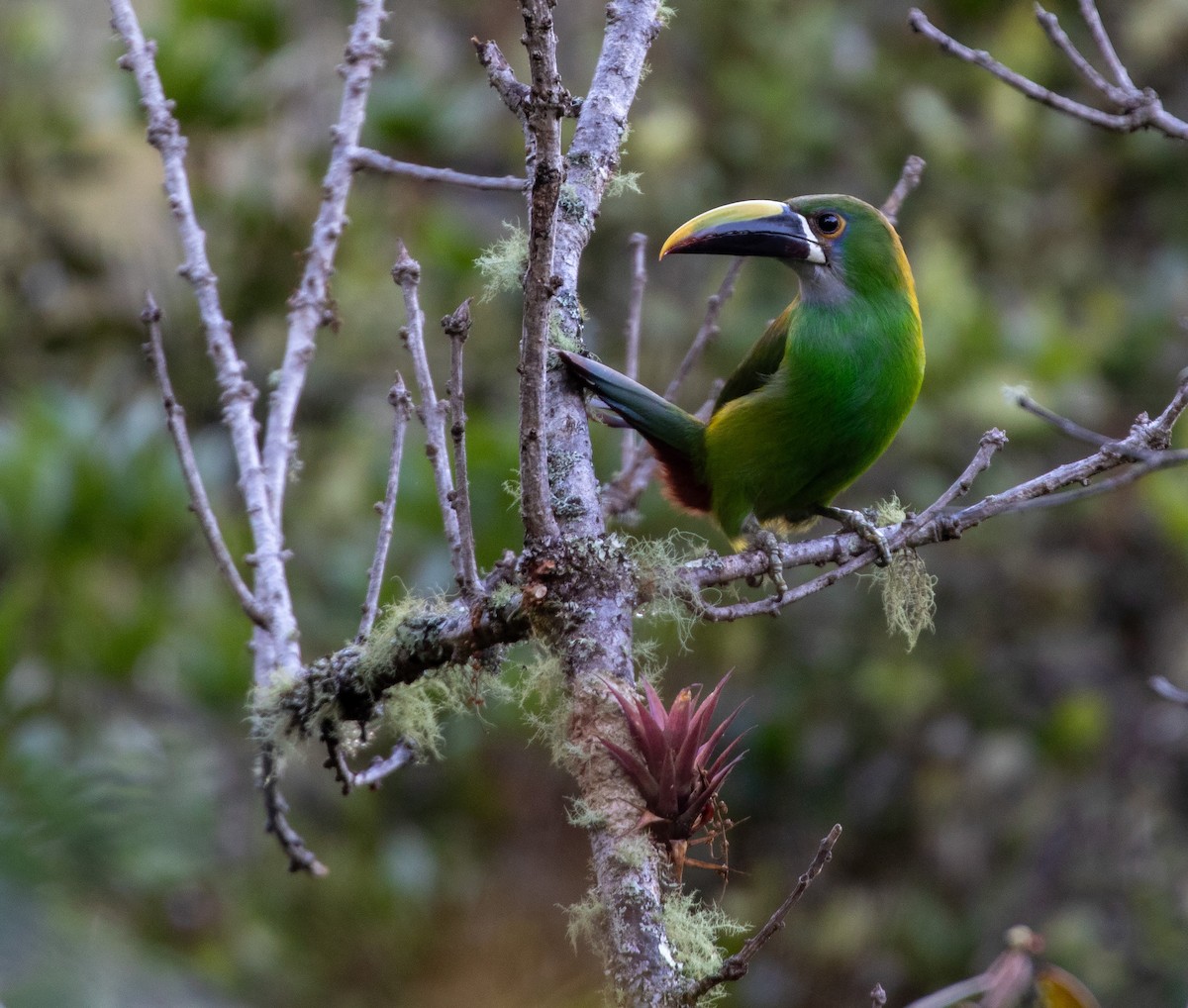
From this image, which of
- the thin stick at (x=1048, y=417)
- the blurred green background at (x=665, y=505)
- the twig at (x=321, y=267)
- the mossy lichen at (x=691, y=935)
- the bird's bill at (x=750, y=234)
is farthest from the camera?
the blurred green background at (x=665, y=505)

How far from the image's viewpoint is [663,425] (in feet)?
8.04

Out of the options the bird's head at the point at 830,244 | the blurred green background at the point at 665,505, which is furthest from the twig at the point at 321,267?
the blurred green background at the point at 665,505

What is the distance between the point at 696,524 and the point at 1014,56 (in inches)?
83.5

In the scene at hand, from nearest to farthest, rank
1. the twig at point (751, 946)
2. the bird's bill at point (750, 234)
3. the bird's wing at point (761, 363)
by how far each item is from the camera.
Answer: the twig at point (751, 946) → the bird's bill at point (750, 234) → the bird's wing at point (761, 363)

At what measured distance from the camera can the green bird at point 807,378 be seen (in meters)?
2.58

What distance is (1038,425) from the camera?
167 inches

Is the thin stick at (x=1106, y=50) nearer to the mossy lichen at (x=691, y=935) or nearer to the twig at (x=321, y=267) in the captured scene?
the twig at (x=321, y=267)

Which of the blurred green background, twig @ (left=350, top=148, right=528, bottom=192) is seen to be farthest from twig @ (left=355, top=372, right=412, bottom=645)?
the blurred green background

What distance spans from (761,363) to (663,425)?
1.23 feet

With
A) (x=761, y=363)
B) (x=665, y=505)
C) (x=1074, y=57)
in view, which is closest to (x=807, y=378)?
(x=761, y=363)

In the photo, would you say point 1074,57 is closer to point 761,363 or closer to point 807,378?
point 807,378

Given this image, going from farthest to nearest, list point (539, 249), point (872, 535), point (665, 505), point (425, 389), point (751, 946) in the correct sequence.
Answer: point (665, 505) → point (872, 535) → point (425, 389) → point (539, 249) → point (751, 946)

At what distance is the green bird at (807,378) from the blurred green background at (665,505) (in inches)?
51.0

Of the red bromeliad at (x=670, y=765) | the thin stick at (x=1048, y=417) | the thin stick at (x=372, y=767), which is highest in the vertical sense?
the thin stick at (x=372, y=767)
